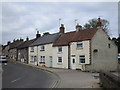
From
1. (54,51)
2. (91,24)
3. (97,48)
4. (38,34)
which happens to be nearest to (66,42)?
(54,51)

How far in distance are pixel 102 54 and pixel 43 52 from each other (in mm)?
13871

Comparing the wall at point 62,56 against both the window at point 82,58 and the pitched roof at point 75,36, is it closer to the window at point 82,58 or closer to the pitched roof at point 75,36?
the pitched roof at point 75,36

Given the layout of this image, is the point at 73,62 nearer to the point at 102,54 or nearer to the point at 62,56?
the point at 62,56

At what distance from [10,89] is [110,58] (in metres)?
22.5

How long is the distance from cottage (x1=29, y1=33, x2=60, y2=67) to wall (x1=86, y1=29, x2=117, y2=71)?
10.2 meters

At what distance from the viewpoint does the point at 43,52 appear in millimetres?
39688

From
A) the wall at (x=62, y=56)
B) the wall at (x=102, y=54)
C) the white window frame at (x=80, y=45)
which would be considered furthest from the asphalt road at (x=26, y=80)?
the wall at (x=62, y=56)

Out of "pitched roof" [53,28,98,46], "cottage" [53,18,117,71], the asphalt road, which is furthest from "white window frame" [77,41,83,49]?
the asphalt road

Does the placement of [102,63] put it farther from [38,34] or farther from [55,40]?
[38,34]

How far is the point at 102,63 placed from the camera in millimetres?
30156

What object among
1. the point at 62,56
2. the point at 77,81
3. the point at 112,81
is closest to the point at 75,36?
the point at 62,56

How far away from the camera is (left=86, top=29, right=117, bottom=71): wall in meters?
29.3

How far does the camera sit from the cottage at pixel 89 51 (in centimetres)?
2931

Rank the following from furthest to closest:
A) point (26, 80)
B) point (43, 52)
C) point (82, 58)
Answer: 1. point (43, 52)
2. point (82, 58)
3. point (26, 80)
